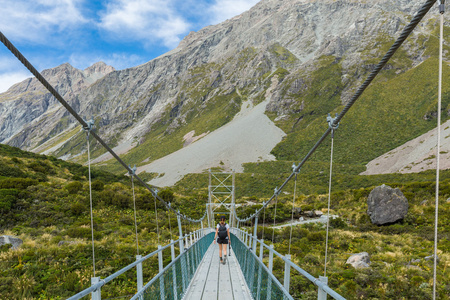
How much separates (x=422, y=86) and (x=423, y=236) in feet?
278

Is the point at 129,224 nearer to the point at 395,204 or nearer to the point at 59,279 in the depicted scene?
the point at 59,279

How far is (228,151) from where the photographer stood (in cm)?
9494

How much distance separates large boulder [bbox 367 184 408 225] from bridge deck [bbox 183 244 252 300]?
19521 mm

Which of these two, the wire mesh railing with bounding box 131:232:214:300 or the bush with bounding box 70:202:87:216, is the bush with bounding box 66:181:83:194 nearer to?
the bush with bounding box 70:202:87:216

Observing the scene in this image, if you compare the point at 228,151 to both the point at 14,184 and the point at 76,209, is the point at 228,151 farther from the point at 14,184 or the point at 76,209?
the point at 14,184

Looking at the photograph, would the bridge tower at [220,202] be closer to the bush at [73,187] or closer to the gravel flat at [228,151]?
the bush at [73,187]

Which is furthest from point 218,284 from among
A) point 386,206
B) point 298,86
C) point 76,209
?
point 298,86

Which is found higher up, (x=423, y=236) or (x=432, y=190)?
(x=432, y=190)

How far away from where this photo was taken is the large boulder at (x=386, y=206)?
928 inches

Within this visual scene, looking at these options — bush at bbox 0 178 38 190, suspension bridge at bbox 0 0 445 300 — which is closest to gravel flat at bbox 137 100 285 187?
bush at bbox 0 178 38 190

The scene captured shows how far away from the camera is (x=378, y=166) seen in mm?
60938

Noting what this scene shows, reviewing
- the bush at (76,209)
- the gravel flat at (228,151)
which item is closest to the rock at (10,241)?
the bush at (76,209)

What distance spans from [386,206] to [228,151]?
2840 inches

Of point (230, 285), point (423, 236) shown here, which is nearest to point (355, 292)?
point (230, 285)
